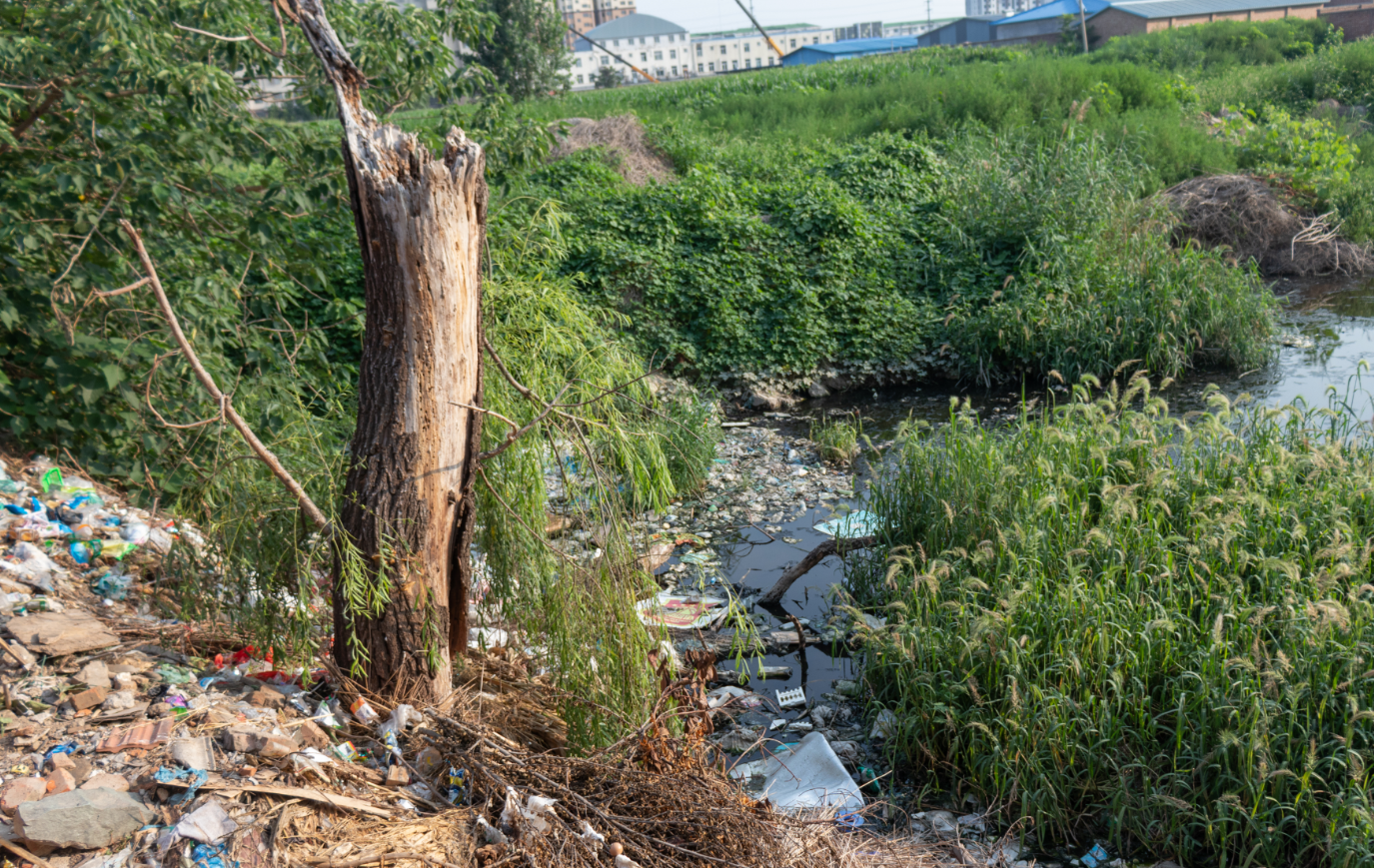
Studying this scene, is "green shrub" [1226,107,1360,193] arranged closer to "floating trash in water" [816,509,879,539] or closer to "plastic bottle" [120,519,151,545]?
"floating trash in water" [816,509,879,539]

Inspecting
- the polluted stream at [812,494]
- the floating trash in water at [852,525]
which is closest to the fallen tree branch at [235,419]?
the polluted stream at [812,494]

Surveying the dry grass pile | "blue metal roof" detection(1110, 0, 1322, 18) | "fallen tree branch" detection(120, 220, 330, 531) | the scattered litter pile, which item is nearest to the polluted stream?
the dry grass pile

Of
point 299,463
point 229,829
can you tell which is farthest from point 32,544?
point 229,829

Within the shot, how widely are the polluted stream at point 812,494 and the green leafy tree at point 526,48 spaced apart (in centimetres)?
1531

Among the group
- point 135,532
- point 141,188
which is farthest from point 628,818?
point 141,188

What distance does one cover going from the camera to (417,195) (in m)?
2.88

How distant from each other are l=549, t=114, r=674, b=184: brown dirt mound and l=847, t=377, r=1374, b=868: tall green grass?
8.22m

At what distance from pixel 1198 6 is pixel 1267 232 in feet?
102

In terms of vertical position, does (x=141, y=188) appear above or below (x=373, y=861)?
above

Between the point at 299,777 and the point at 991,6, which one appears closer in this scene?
the point at 299,777

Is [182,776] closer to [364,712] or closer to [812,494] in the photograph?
[364,712]

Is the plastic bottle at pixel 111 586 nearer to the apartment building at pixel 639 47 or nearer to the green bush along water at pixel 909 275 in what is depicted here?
the green bush along water at pixel 909 275

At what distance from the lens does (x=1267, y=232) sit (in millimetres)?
11602

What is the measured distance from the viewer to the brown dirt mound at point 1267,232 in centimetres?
1145
